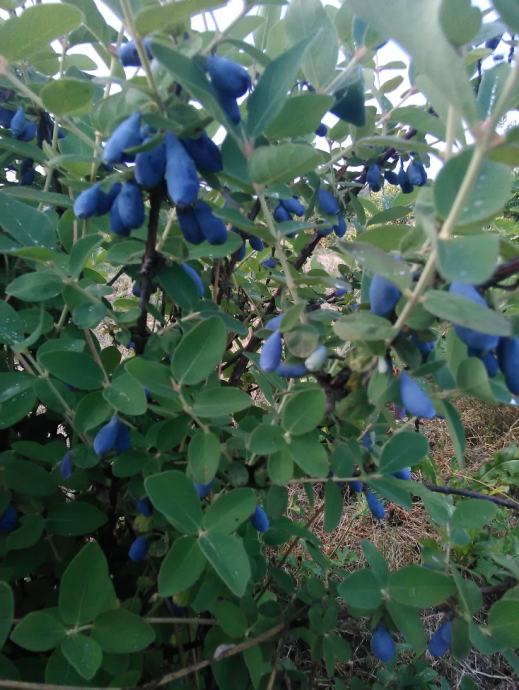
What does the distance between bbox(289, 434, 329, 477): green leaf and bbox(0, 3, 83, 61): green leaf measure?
1.83ft

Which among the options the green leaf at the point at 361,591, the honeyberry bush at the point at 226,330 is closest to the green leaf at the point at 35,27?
the honeyberry bush at the point at 226,330

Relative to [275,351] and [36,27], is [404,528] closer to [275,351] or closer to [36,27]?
[275,351]

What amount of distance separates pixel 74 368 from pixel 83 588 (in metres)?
0.28

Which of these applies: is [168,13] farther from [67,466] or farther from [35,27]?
[67,466]

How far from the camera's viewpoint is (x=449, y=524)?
92 centimetres

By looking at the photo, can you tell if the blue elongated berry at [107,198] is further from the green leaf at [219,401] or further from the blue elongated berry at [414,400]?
the blue elongated berry at [414,400]

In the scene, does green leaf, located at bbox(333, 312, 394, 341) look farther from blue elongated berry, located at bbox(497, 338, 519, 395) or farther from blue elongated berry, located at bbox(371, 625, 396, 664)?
blue elongated berry, located at bbox(371, 625, 396, 664)

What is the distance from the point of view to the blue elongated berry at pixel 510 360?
544 mm

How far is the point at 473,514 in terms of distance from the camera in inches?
35.2

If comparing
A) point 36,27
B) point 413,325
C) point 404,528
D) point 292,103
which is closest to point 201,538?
point 413,325

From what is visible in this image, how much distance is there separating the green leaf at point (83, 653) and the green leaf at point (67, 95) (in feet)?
2.12

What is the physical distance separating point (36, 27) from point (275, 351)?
0.47m

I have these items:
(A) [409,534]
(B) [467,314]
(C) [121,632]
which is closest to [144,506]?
(C) [121,632]

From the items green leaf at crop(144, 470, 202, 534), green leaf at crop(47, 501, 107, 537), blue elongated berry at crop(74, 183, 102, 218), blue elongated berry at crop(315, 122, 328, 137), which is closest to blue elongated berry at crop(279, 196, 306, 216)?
blue elongated berry at crop(315, 122, 328, 137)
